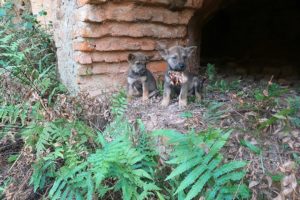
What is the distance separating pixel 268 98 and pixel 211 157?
49.3 inches

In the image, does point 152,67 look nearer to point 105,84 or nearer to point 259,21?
point 105,84

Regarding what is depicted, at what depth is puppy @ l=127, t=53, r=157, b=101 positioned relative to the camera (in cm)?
436

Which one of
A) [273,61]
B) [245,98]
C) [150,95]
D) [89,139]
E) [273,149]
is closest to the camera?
[273,149]

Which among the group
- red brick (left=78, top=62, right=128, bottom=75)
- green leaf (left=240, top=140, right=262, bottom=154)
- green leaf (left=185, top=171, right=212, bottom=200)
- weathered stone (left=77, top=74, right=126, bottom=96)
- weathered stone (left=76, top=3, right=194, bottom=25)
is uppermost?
Answer: weathered stone (left=76, top=3, right=194, bottom=25)

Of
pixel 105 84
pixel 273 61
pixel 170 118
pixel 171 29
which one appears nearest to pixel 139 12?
pixel 171 29

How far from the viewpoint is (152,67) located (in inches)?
199

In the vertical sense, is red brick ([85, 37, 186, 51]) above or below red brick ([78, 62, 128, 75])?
above

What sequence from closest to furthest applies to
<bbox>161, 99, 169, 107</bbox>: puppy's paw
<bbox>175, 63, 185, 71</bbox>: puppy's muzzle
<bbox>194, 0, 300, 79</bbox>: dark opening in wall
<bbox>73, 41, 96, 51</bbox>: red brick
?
<bbox>175, 63, 185, 71</bbox>: puppy's muzzle < <bbox>161, 99, 169, 107</bbox>: puppy's paw < <bbox>73, 41, 96, 51</bbox>: red brick < <bbox>194, 0, 300, 79</bbox>: dark opening in wall

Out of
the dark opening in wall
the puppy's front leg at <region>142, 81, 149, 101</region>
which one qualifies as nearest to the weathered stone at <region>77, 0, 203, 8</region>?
the puppy's front leg at <region>142, 81, 149, 101</region>

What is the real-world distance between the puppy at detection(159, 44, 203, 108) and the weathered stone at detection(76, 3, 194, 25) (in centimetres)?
65

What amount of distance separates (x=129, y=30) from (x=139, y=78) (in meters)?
0.67

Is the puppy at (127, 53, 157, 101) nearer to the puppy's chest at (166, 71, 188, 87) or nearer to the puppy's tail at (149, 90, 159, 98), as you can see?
the puppy's tail at (149, 90, 159, 98)

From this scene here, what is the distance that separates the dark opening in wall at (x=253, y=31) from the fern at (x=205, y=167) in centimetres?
555

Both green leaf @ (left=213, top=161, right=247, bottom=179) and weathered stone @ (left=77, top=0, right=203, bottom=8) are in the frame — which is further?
weathered stone @ (left=77, top=0, right=203, bottom=8)
